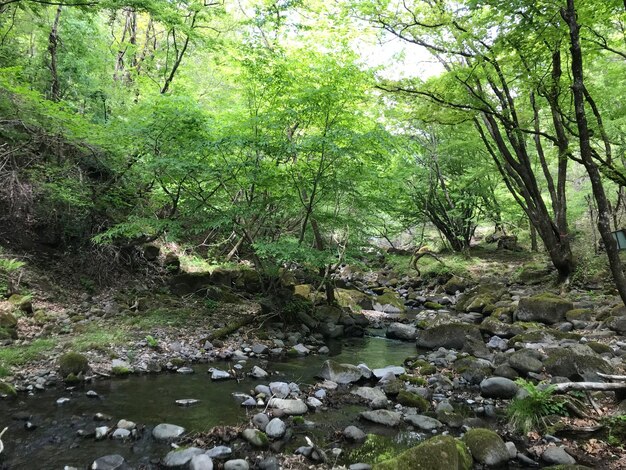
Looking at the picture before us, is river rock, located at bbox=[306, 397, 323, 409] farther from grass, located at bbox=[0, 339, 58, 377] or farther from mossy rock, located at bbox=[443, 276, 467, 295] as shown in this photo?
mossy rock, located at bbox=[443, 276, 467, 295]

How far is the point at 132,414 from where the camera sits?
5.17 m

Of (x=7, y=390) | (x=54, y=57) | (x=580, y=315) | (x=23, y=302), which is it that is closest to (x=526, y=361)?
(x=580, y=315)

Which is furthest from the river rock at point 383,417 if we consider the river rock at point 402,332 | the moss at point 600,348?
the river rock at point 402,332

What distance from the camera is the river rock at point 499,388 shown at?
234 inches

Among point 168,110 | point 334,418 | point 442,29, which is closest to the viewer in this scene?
point 334,418

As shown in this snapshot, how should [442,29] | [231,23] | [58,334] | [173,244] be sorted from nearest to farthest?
1. [58,334]
2. [442,29]
3. [173,244]
4. [231,23]

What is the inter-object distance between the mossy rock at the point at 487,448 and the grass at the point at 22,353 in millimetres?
6474

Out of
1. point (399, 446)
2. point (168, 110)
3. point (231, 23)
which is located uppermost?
point (231, 23)

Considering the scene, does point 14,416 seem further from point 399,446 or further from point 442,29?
point 442,29

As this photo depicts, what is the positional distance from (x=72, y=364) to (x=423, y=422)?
540 centimetres

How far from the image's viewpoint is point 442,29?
9023mm

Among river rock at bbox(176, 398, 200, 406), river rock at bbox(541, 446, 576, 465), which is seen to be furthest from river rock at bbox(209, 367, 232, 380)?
river rock at bbox(541, 446, 576, 465)

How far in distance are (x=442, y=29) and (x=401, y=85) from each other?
1.54 metres

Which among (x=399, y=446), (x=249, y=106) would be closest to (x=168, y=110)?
(x=249, y=106)
